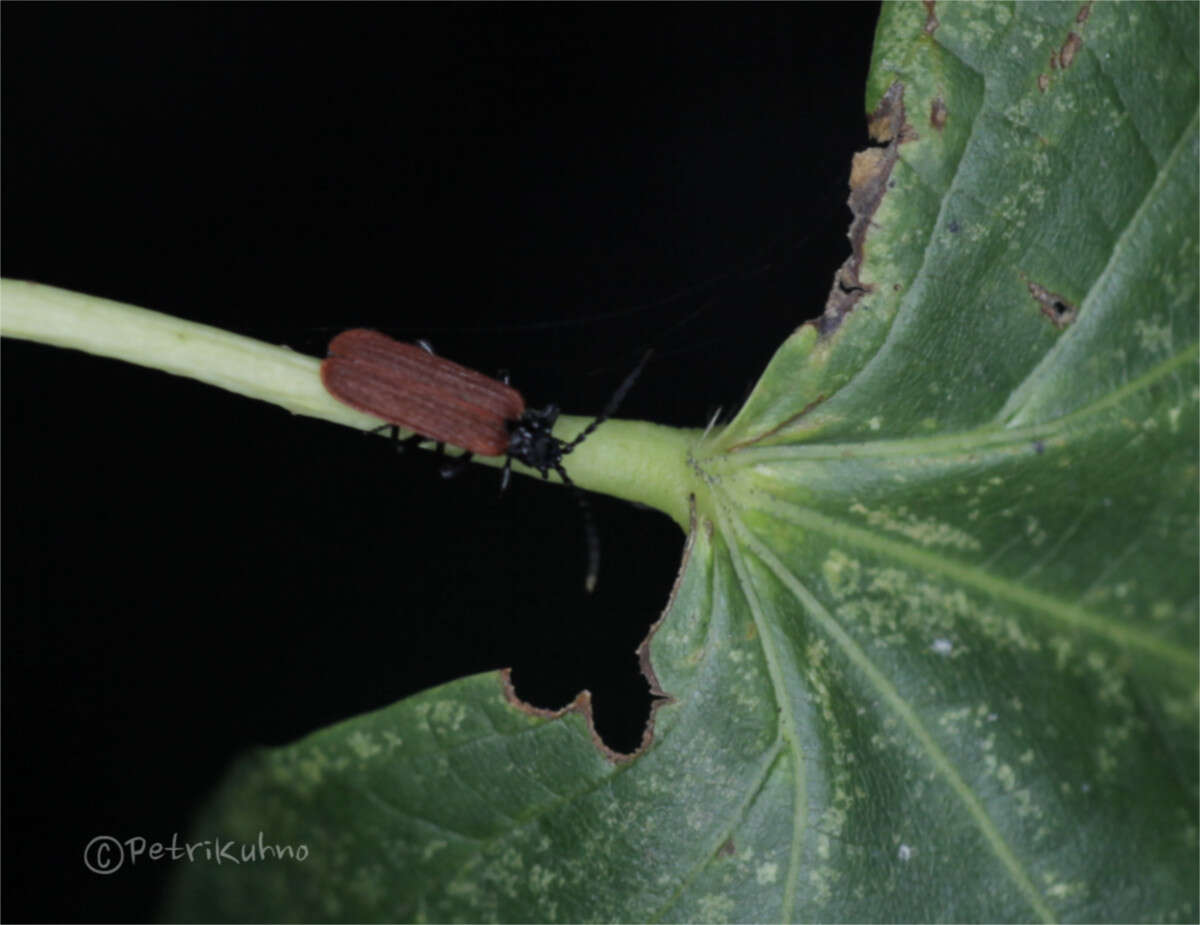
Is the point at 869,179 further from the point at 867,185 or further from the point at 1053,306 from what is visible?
the point at 1053,306

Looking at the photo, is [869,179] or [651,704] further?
[651,704]

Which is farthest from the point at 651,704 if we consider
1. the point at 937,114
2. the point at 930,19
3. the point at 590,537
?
the point at 930,19

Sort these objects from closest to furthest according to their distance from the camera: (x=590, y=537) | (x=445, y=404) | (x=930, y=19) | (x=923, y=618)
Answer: (x=930, y=19), (x=923, y=618), (x=445, y=404), (x=590, y=537)

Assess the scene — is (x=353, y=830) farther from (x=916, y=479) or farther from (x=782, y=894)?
(x=916, y=479)

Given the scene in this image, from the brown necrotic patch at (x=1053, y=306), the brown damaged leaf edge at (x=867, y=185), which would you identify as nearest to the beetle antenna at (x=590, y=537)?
the brown damaged leaf edge at (x=867, y=185)

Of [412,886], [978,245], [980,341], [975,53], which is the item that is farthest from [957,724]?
[975,53]
